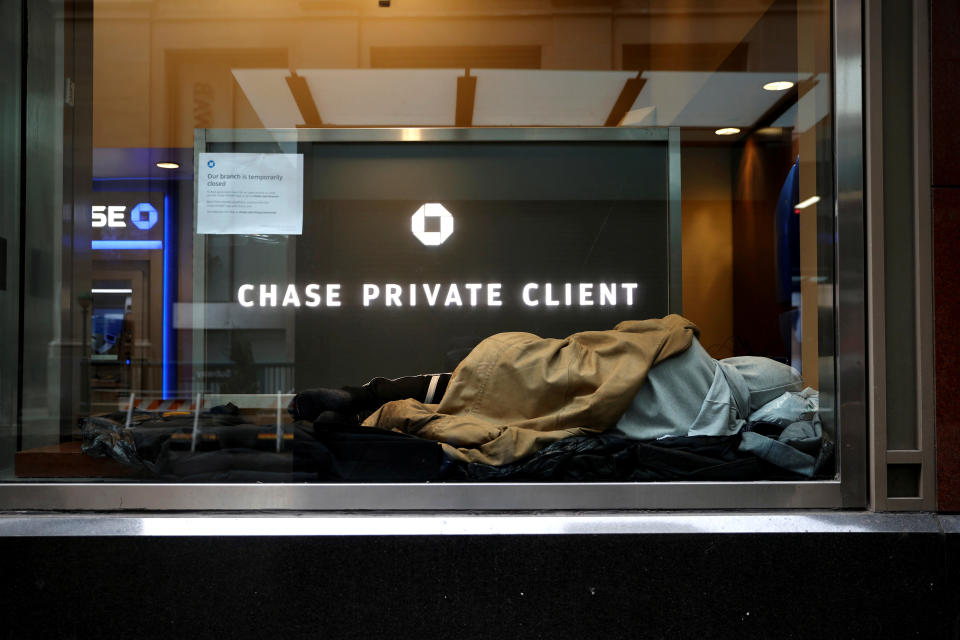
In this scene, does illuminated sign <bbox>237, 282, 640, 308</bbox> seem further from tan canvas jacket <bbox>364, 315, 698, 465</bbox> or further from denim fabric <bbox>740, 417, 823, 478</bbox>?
denim fabric <bbox>740, 417, 823, 478</bbox>

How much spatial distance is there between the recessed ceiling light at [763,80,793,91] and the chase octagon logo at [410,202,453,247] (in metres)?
1.45

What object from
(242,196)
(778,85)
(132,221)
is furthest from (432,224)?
(778,85)

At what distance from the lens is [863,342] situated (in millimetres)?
2137

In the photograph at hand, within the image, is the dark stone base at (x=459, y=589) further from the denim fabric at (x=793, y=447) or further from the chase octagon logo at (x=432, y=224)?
the chase octagon logo at (x=432, y=224)

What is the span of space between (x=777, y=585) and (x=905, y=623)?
0.37m

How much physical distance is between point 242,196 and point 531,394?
1.28m

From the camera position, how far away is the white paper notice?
8.86ft

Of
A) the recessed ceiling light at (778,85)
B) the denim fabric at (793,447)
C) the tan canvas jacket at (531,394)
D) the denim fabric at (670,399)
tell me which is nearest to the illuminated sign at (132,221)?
the tan canvas jacket at (531,394)

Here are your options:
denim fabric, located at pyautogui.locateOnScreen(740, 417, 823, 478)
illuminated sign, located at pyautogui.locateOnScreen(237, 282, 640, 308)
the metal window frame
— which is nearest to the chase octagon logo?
illuminated sign, located at pyautogui.locateOnScreen(237, 282, 640, 308)

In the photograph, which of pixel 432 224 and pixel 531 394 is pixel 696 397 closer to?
pixel 531 394

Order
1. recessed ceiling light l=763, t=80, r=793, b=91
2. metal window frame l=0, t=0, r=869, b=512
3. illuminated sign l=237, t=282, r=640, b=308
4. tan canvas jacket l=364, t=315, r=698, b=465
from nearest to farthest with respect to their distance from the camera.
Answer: metal window frame l=0, t=0, r=869, b=512 < tan canvas jacket l=364, t=315, r=698, b=465 < recessed ceiling light l=763, t=80, r=793, b=91 < illuminated sign l=237, t=282, r=640, b=308

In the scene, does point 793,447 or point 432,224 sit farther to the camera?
point 432,224

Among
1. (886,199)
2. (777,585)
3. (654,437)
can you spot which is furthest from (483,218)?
(777,585)

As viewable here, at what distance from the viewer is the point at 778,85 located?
2.95 meters
